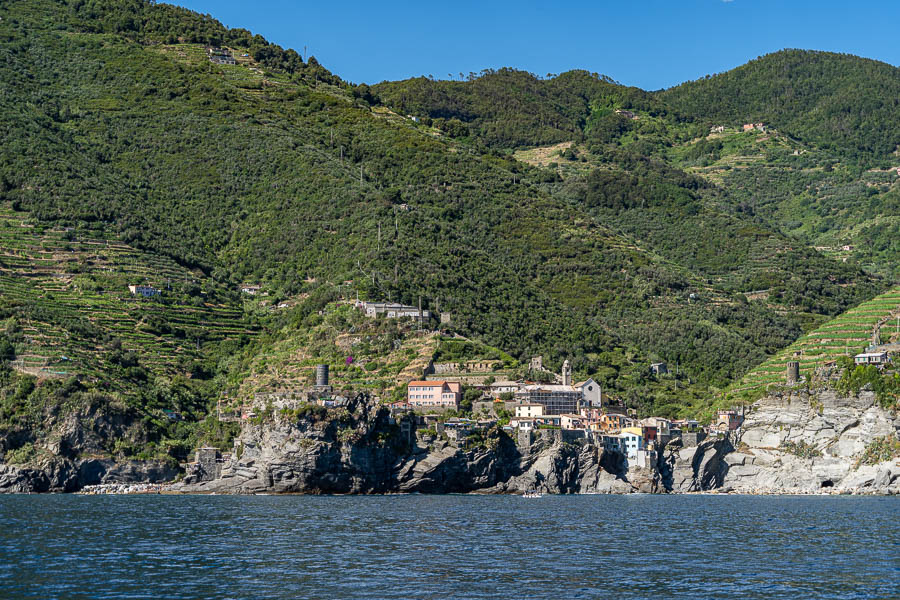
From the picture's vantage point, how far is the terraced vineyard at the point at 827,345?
5170 inches

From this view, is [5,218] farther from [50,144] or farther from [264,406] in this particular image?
[264,406]

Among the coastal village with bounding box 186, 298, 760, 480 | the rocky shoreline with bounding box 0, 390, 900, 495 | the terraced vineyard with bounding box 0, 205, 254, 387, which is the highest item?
the terraced vineyard with bounding box 0, 205, 254, 387

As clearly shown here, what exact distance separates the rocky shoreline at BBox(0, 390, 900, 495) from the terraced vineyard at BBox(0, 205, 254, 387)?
13756mm

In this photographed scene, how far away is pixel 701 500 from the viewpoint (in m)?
105

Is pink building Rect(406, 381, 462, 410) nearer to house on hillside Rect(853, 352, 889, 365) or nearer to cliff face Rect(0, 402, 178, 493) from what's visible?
cliff face Rect(0, 402, 178, 493)

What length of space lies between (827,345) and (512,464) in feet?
150

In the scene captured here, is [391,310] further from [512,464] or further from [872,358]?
[872,358]

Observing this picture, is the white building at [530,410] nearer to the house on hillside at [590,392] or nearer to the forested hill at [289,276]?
the house on hillside at [590,392]

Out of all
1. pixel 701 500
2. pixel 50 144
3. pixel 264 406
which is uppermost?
pixel 50 144

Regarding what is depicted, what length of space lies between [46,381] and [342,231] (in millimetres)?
59398

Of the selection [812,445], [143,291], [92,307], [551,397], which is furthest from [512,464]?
[143,291]

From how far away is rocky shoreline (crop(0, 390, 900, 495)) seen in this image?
335ft

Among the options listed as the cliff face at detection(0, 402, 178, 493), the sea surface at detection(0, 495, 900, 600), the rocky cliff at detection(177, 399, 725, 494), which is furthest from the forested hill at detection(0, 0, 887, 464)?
the sea surface at detection(0, 495, 900, 600)

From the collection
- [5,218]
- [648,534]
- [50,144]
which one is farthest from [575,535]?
[50,144]
